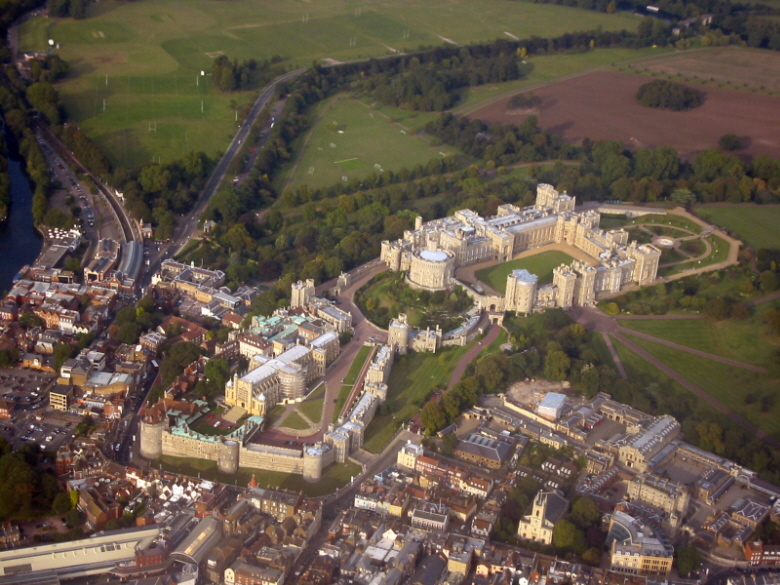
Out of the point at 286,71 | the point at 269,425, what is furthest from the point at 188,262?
the point at 286,71

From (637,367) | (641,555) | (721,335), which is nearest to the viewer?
(641,555)

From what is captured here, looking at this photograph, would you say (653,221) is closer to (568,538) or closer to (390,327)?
(390,327)

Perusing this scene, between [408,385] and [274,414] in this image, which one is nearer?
[274,414]

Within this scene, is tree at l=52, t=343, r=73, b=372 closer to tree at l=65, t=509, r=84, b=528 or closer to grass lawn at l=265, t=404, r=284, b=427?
grass lawn at l=265, t=404, r=284, b=427

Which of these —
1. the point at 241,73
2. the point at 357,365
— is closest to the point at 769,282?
the point at 357,365

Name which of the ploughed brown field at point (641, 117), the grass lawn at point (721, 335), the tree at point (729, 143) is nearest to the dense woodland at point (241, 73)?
the ploughed brown field at point (641, 117)

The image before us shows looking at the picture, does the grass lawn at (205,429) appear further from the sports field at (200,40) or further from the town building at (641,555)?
the sports field at (200,40)

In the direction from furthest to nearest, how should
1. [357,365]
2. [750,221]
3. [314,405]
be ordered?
[750,221] → [357,365] → [314,405]

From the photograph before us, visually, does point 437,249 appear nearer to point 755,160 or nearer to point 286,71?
point 755,160
